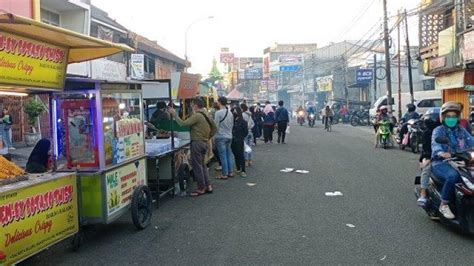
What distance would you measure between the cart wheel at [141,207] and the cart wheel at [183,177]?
2.36 meters

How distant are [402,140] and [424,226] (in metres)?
10.7

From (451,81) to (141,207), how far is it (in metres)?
16.0

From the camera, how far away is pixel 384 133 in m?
17.5

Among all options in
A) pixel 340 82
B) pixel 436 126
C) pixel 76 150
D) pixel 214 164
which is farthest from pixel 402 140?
pixel 340 82

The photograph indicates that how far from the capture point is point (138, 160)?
703 cm

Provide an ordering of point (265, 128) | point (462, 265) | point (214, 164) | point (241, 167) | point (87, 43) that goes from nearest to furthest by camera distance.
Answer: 1. point (462, 265)
2. point (87, 43)
3. point (241, 167)
4. point (214, 164)
5. point (265, 128)

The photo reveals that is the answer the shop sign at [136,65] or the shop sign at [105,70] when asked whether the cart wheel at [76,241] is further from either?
the shop sign at [136,65]

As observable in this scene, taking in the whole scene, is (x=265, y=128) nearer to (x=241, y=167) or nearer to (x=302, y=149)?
(x=302, y=149)

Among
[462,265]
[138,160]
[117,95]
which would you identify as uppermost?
[117,95]

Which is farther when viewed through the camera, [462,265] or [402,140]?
[402,140]

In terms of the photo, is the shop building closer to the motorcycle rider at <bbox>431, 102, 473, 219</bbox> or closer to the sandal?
the motorcycle rider at <bbox>431, 102, 473, 219</bbox>

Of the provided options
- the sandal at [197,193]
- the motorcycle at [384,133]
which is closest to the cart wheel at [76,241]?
the sandal at [197,193]

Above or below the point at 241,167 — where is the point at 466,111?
above

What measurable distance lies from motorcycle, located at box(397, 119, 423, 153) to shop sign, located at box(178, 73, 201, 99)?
312 inches
